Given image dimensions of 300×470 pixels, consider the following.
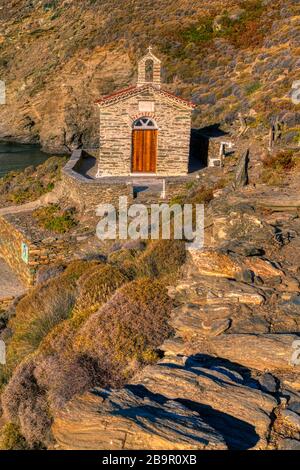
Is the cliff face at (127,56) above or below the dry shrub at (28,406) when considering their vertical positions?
above

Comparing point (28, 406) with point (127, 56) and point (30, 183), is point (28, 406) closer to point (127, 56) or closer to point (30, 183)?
point (30, 183)

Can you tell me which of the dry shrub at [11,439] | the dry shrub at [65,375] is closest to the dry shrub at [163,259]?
the dry shrub at [65,375]

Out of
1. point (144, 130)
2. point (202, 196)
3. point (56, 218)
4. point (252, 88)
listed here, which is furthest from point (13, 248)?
point (252, 88)

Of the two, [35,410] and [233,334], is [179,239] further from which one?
[35,410]

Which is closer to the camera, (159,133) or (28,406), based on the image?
Result: (28,406)

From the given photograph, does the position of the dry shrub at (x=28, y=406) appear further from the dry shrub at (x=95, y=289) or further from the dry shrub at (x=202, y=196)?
the dry shrub at (x=202, y=196)
